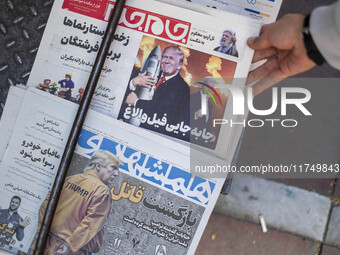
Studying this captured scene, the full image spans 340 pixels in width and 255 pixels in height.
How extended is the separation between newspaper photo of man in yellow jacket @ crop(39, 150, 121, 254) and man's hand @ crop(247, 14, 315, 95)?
40 cm

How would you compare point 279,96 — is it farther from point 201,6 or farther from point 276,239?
point 201,6

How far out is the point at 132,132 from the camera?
0.77 metres

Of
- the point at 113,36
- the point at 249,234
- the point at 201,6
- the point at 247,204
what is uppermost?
the point at 201,6

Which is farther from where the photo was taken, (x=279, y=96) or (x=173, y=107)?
(x=279, y=96)

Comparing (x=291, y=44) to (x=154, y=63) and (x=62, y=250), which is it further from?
(x=62, y=250)

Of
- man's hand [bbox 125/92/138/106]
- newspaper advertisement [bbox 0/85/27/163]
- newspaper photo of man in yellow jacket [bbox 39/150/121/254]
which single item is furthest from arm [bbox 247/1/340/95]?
newspaper advertisement [bbox 0/85/27/163]

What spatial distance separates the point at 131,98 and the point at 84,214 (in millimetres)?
291

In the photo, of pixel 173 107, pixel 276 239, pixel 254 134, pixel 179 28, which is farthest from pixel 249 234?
pixel 179 28

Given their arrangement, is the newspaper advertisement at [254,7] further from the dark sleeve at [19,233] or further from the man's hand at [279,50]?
the dark sleeve at [19,233]

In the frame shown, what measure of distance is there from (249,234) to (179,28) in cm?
88

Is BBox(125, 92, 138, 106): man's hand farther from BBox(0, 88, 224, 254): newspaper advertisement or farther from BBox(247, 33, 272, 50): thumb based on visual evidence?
BBox(247, 33, 272, 50): thumb

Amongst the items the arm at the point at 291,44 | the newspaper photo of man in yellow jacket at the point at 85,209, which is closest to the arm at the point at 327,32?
the arm at the point at 291,44

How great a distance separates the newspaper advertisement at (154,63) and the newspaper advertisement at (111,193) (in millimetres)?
45

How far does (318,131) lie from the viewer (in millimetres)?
1273
